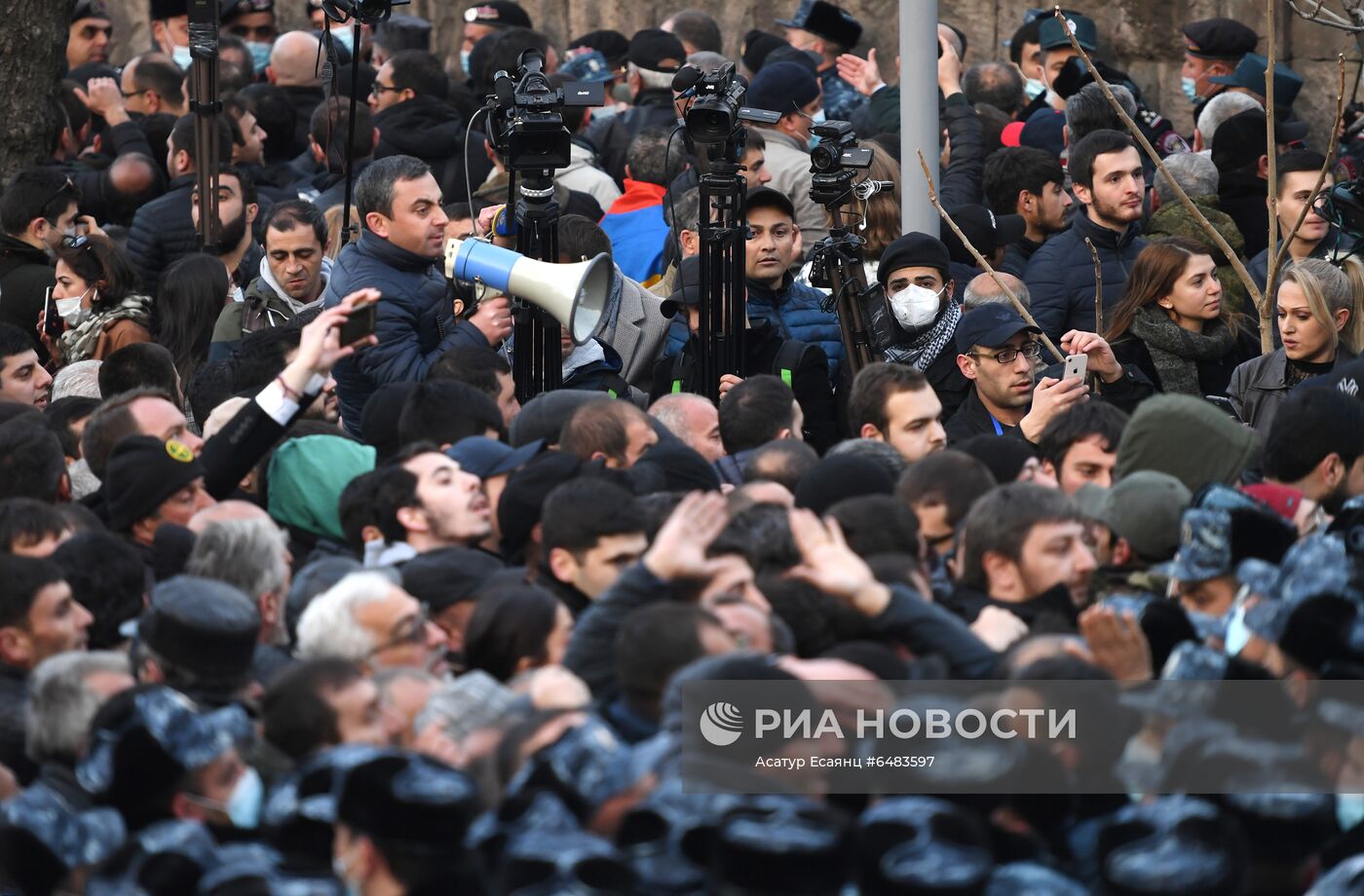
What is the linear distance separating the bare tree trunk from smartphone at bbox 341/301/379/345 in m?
3.76

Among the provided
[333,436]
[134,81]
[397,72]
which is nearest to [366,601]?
[333,436]

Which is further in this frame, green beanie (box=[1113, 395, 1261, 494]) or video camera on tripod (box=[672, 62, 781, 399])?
video camera on tripod (box=[672, 62, 781, 399])

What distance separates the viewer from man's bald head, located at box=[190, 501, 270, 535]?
184 inches

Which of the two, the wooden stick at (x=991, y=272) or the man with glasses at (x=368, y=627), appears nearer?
the man with glasses at (x=368, y=627)

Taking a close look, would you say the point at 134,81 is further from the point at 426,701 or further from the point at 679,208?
the point at 426,701

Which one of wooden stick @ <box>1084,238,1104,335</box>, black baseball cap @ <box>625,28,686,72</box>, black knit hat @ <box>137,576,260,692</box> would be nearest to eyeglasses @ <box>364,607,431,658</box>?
black knit hat @ <box>137,576,260,692</box>

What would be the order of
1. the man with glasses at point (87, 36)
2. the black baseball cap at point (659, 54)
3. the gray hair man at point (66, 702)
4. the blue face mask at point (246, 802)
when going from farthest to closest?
the man with glasses at point (87, 36)
the black baseball cap at point (659, 54)
the gray hair man at point (66, 702)
the blue face mask at point (246, 802)

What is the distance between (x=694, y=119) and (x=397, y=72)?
128 inches

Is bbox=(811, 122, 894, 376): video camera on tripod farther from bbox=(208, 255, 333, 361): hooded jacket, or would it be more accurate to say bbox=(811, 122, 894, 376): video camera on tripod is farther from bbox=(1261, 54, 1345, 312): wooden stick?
bbox=(208, 255, 333, 361): hooded jacket

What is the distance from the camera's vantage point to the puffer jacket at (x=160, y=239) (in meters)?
7.89

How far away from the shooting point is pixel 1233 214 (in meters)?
8.00

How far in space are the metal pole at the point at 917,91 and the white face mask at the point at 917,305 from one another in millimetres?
497

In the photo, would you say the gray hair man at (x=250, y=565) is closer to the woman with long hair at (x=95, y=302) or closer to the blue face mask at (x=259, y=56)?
the woman with long hair at (x=95, y=302)

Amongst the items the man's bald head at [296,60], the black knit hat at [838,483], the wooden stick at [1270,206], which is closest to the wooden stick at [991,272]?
the wooden stick at [1270,206]
